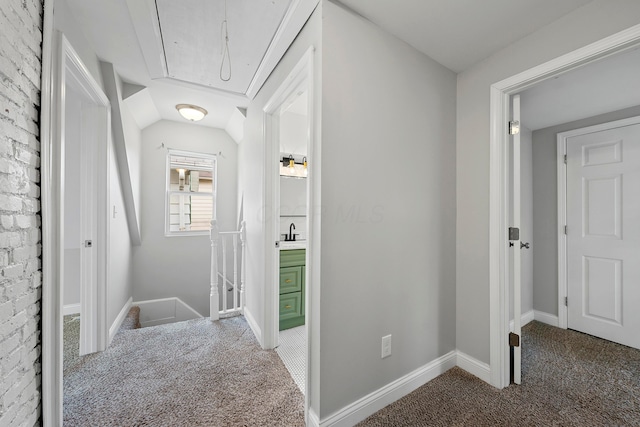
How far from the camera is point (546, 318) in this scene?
2.77 m

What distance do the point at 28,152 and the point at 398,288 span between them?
6.87 ft

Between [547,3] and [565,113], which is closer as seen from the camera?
[547,3]

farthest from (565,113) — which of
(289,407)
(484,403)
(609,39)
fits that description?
(289,407)

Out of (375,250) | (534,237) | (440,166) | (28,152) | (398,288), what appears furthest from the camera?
(534,237)

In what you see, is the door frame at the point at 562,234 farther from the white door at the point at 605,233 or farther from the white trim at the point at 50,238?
the white trim at the point at 50,238

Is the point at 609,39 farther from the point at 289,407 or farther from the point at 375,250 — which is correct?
the point at 289,407

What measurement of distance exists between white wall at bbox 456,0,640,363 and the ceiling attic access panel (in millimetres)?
1452

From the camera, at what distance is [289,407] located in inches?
59.3

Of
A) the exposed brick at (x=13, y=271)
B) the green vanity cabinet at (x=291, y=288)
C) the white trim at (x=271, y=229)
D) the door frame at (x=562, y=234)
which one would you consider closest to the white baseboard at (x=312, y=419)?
the white trim at (x=271, y=229)

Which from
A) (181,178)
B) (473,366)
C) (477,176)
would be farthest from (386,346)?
(181,178)

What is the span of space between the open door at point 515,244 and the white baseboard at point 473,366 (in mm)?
180

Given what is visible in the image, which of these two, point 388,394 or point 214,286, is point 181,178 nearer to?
point 214,286

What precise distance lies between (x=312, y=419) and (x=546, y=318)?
295cm

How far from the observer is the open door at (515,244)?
1.71 metres
